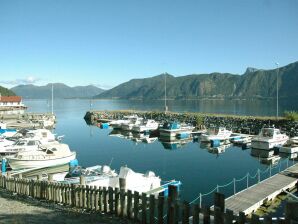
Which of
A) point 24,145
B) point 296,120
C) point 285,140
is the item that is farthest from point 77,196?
point 296,120

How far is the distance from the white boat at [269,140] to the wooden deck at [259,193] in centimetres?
1602

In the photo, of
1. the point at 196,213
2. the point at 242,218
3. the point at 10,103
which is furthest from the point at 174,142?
the point at 10,103

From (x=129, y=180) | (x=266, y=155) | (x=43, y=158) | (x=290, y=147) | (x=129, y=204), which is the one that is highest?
(x=129, y=204)

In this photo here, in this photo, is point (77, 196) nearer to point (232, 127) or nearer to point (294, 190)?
point (294, 190)

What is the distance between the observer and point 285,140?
41438mm

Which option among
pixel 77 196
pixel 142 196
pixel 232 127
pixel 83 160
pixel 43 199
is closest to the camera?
pixel 142 196

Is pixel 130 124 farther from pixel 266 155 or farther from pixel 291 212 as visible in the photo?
pixel 291 212

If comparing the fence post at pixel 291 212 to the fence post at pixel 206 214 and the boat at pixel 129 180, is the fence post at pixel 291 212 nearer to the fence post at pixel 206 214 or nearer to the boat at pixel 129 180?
the fence post at pixel 206 214

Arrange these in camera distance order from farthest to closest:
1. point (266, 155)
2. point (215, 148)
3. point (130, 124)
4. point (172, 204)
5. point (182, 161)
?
1. point (130, 124)
2. point (215, 148)
3. point (266, 155)
4. point (182, 161)
5. point (172, 204)

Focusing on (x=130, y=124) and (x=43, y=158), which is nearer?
(x=43, y=158)

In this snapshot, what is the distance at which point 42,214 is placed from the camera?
415 inches

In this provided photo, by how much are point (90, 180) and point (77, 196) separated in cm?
791

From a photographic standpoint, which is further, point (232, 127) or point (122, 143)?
point (232, 127)

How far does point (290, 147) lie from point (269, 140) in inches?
98.6
